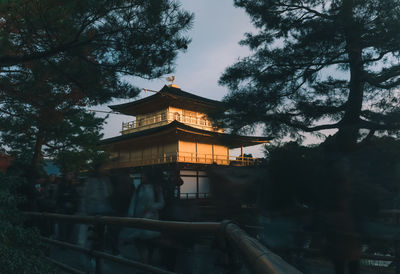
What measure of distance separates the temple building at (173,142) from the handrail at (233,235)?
13.8 metres

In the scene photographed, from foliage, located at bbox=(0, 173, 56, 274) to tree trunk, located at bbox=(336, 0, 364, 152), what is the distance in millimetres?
3716

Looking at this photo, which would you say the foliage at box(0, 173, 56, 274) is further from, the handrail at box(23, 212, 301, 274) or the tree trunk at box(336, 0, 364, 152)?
the tree trunk at box(336, 0, 364, 152)

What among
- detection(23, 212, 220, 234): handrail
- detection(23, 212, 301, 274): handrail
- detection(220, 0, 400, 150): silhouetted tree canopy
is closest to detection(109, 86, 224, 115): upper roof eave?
detection(220, 0, 400, 150): silhouetted tree canopy

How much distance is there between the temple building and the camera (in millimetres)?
17031


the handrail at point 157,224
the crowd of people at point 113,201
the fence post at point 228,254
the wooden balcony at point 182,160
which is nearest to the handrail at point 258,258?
the fence post at point 228,254

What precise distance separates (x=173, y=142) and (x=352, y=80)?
13676 millimetres

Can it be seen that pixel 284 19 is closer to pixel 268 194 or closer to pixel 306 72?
pixel 306 72

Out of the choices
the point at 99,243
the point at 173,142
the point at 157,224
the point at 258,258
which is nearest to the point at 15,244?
the point at 99,243

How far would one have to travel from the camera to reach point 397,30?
4.28 metres

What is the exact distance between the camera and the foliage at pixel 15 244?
252cm

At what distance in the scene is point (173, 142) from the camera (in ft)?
59.3

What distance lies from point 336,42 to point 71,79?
13.5 feet

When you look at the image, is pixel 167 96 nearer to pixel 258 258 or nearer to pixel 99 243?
pixel 99 243

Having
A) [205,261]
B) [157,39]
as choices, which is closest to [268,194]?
[205,261]
